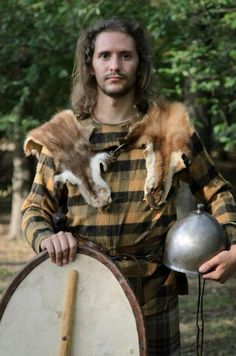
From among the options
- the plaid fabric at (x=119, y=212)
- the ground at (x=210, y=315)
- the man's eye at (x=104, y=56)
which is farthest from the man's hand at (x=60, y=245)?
the ground at (x=210, y=315)

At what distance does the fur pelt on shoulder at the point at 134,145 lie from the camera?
2.87 metres

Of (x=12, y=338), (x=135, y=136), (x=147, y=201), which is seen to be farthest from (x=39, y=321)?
(x=135, y=136)

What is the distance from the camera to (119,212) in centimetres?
288

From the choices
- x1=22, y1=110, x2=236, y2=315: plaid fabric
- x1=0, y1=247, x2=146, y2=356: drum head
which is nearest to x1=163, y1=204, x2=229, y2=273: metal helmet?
x1=22, y1=110, x2=236, y2=315: plaid fabric

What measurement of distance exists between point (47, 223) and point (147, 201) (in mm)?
379

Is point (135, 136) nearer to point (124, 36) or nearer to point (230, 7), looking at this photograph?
point (124, 36)

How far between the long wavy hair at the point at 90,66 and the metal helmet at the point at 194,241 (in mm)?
502

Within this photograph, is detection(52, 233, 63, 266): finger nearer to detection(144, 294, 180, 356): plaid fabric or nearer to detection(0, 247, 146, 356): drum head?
detection(0, 247, 146, 356): drum head

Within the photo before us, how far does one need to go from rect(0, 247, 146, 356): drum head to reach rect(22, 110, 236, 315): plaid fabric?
0.14 meters

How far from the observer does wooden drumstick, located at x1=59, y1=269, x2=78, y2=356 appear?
2.73 metres

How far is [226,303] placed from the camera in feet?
24.3

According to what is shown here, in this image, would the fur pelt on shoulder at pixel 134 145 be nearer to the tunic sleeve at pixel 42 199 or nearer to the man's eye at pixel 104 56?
the tunic sleeve at pixel 42 199

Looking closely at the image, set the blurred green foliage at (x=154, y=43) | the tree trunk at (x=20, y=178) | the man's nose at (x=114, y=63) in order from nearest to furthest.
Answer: the man's nose at (x=114, y=63) → the blurred green foliage at (x=154, y=43) → the tree trunk at (x=20, y=178)

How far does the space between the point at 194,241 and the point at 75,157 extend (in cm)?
55
